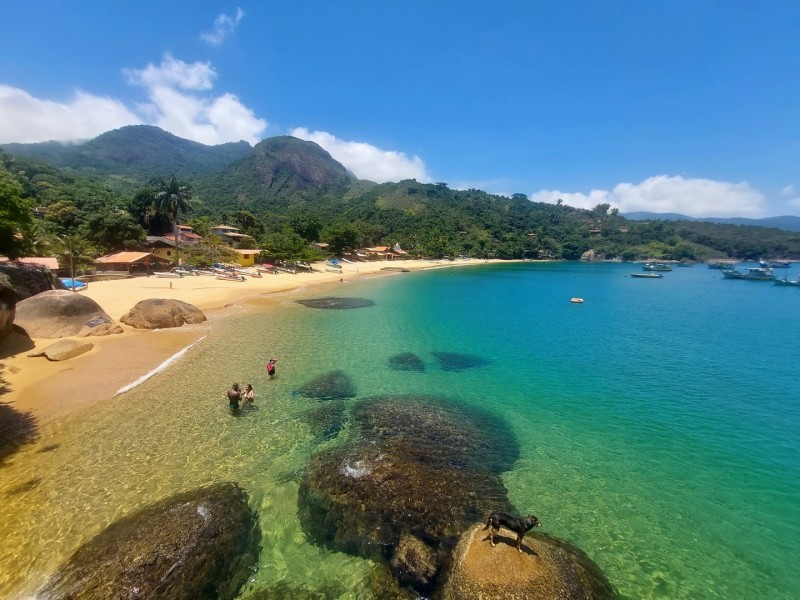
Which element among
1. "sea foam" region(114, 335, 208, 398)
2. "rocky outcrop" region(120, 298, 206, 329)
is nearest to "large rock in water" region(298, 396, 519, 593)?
"sea foam" region(114, 335, 208, 398)

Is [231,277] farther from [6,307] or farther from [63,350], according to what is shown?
[63,350]

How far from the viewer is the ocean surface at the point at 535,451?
8828mm

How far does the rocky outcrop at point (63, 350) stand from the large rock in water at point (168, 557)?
50.6 feet

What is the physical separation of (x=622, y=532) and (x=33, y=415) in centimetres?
2129

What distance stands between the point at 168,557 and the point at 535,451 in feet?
39.4

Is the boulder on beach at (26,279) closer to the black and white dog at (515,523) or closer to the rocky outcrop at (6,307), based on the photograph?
the rocky outcrop at (6,307)

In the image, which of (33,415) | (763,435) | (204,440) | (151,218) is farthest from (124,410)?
(151,218)

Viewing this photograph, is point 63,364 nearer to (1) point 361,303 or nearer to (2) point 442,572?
(2) point 442,572

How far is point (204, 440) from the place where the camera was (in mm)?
13484

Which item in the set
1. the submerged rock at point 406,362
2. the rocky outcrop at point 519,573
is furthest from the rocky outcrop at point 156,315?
the rocky outcrop at point 519,573

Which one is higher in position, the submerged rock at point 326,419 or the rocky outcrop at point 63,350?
the rocky outcrop at point 63,350

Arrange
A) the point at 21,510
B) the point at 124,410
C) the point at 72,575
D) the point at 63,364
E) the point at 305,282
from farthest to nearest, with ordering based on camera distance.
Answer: the point at 305,282 → the point at 63,364 → the point at 124,410 → the point at 21,510 → the point at 72,575

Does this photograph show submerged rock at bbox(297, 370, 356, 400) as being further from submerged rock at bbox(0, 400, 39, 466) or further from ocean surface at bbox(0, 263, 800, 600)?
submerged rock at bbox(0, 400, 39, 466)

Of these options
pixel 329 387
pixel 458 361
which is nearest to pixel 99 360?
pixel 329 387
